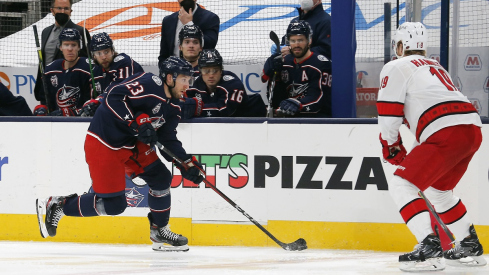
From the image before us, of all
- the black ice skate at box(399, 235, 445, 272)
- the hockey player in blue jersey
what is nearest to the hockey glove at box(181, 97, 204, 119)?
the hockey player in blue jersey

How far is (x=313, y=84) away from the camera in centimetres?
469

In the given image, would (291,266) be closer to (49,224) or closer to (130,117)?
(130,117)

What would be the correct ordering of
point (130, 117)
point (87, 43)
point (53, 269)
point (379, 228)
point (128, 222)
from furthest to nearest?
point (87, 43) → point (128, 222) → point (379, 228) → point (130, 117) → point (53, 269)

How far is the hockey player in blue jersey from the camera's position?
158 inches

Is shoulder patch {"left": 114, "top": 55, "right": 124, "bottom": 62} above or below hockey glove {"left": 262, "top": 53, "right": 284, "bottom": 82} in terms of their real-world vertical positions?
above

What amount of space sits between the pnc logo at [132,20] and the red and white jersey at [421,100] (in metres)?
2.99

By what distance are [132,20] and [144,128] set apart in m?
2.49

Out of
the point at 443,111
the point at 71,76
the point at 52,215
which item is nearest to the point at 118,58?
the point at 71,76

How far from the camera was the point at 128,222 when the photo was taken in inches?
181

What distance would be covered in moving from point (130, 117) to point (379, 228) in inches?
60.8

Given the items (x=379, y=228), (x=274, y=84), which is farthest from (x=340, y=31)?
(x=379, y=228)

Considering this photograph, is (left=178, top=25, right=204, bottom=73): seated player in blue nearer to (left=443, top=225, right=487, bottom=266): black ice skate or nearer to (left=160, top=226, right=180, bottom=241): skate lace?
(left=160, top=226, right=180, bottom=241): skate lace

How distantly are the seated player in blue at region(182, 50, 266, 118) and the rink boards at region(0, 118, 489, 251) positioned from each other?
0.66ft

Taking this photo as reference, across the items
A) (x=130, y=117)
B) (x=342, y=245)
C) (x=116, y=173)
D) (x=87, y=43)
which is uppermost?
(x=87, y=43)
